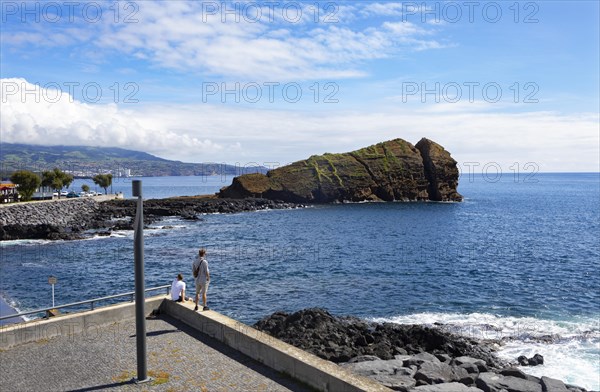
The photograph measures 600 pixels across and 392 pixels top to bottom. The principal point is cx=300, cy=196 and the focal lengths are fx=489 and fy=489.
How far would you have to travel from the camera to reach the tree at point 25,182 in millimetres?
81625

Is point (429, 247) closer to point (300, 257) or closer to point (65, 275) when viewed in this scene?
point (300, 257)

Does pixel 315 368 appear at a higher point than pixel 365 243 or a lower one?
higher

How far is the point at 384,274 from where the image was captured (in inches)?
1596

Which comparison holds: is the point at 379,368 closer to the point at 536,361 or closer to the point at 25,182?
the point at 536,361

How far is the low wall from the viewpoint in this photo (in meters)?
9.30

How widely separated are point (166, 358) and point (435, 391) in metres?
6.91

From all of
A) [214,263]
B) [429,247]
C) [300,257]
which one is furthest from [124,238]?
[429,247]

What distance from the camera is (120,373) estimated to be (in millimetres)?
10883

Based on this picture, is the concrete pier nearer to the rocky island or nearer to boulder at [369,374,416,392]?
boulder at [369,374,416,392]

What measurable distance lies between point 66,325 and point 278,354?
6.67 metres

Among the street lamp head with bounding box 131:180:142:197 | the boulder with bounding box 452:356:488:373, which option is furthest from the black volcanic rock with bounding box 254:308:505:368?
the street lamp head with bounding box 131:180:142:197

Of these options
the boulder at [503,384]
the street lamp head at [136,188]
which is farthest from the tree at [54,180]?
the boulder at [503,384]

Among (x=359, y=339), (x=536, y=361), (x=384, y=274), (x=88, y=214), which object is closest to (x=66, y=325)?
(x=359, y=339)

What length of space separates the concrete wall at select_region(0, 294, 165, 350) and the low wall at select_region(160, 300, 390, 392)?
157cm
